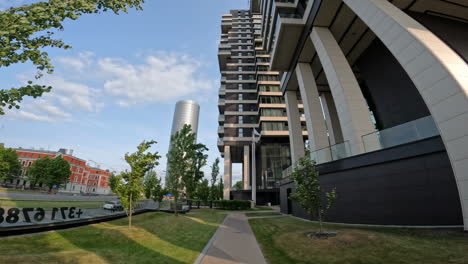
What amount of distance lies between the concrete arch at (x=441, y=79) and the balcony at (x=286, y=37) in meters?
13.0

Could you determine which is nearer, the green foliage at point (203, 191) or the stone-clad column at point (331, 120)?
the stone-clad column at point (331, 120)

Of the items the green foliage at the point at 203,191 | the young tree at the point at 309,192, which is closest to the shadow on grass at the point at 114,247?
the young tree at the point at 309,192

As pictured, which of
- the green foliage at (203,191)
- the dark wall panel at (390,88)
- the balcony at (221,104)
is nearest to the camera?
the dark wall panel at (390,88)

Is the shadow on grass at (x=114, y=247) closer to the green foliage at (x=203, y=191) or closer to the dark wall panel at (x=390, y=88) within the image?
the dark wall panel at (x=390, y=88)

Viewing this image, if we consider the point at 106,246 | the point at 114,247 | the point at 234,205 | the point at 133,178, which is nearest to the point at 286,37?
the point at 133,178

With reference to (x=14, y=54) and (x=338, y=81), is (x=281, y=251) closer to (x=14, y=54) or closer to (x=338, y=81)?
(x=14, y=54)

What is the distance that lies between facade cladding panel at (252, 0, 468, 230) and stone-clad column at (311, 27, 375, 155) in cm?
7

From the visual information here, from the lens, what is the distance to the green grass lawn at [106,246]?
6.42 meters

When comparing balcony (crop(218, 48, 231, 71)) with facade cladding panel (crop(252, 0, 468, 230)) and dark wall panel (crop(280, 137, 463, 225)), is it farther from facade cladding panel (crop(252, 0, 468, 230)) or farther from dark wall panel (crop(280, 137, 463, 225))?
dark wall panel (crop(280, 137, 463, 225))

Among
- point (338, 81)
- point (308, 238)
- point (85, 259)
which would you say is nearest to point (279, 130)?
point (338, 81)

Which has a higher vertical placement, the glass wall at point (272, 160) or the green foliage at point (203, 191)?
the glass wall at point (272, 160)

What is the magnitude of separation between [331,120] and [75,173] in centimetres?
11171

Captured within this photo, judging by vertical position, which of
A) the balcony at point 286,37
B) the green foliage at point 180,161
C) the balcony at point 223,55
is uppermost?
the balcony at point 223,55

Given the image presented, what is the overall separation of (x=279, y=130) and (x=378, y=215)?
33.8 m
